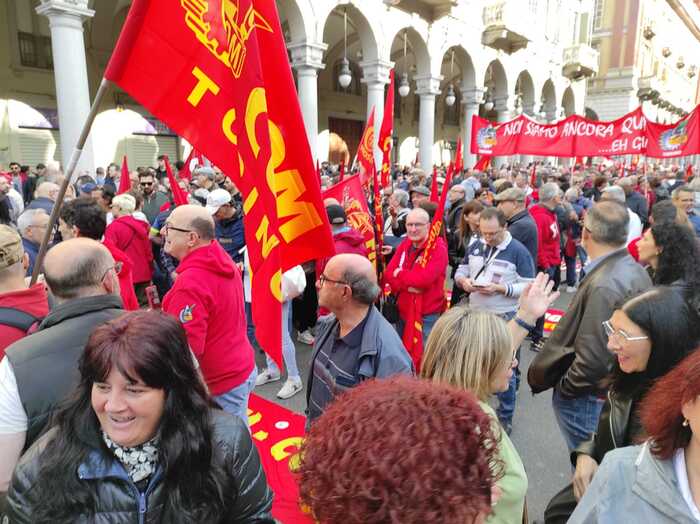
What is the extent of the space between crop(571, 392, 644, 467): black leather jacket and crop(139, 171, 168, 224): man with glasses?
5906mm

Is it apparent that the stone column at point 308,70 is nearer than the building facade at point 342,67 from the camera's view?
No

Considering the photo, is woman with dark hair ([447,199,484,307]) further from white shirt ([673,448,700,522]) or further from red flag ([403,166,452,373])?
white shirt ([673,448,700,522])

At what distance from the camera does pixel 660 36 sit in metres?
41.9

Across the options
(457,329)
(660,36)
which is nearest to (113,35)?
(457,329)

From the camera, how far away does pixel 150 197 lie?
6.81m

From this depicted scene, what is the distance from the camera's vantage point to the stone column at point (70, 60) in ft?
30.7

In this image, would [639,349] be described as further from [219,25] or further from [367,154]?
[367,154]

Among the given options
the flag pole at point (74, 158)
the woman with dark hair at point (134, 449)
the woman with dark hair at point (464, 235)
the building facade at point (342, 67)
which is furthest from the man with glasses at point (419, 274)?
the building facade at point (342, 67)

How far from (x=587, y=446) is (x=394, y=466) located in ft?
5.20

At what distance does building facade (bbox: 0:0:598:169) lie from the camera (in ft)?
43.5

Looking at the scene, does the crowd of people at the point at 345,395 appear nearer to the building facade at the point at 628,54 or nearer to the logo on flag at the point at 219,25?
the logo on flag at the point at 219,25

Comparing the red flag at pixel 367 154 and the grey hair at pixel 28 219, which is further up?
the red flag at pixel 367 154

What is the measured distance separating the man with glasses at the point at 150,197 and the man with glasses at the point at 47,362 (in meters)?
4.84

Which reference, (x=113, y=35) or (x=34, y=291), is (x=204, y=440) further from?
(x=113, y=35)
